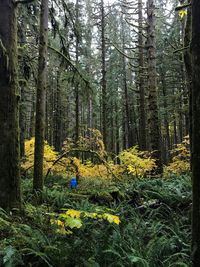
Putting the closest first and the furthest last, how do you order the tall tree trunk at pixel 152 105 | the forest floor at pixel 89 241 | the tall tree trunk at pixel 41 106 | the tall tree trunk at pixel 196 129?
the tall tree trunk at pixel 196 129
the forest floor at pixel 89 241
the tall tree trunk at pixel 41 106
the tall tree trunk at pixel 152 105

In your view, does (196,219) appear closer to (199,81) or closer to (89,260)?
(199,81)

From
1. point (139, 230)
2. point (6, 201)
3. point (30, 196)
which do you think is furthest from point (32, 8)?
point (139, 230)

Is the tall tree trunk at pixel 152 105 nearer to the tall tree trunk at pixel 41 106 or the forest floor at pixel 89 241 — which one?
the tall tree trunk at pixel 41 106

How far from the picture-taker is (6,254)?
146 inches

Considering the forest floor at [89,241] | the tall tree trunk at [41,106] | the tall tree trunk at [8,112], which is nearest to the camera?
the forest floor at [89,241]

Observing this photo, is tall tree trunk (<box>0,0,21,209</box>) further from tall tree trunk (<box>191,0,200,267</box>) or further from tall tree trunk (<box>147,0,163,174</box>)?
tall tree trunk (<box>147,0,163,174</box>)

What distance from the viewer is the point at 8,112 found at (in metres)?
5.84

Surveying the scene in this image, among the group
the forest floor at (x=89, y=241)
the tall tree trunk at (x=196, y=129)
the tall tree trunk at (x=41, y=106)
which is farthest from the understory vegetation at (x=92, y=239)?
the tall tree trunk at (x=41, y=106)

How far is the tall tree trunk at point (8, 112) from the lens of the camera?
18.6 feet

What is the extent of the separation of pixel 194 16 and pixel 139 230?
3505 millimetres

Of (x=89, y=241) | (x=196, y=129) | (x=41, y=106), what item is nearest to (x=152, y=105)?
(x=41, y=106)

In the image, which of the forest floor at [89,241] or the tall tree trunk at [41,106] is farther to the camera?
the tall tree trunk at [41,106]

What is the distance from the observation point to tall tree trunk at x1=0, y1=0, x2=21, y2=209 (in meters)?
5.67

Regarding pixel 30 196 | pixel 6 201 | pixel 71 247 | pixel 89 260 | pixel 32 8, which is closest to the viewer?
pixel 89 260
